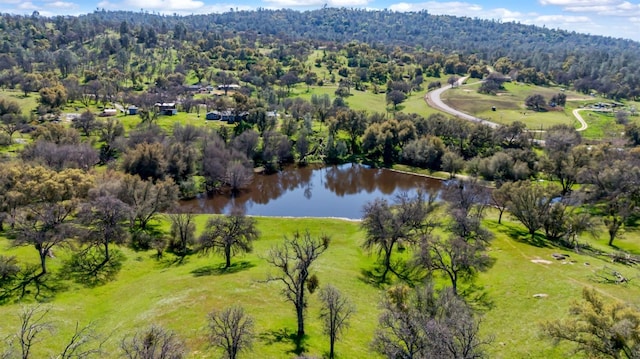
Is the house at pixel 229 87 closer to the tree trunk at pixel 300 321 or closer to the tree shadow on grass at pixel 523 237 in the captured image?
the tree shadow on grass at pixel 523 237

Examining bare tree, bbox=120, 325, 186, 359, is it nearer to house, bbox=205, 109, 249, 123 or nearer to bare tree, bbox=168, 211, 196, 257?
bare tree, bbox=168, 211, 196, 257

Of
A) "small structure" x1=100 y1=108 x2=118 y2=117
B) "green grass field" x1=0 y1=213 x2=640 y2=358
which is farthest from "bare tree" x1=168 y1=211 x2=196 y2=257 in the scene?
"small structure" x1=100 y1=108 x2=118 y2=117

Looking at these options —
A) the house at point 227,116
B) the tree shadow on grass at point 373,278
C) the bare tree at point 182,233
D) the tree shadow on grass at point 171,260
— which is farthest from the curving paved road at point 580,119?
the tree shadow on grass at point 171,260

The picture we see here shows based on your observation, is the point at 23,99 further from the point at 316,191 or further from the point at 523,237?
the point at 523,237

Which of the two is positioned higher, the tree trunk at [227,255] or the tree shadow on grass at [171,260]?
the tree trunk at [227,255]

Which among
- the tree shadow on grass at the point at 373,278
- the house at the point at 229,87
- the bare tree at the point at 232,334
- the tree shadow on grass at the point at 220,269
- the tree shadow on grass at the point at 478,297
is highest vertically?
the house at the point at 229,87

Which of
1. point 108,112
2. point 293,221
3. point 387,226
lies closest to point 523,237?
point 387,226
